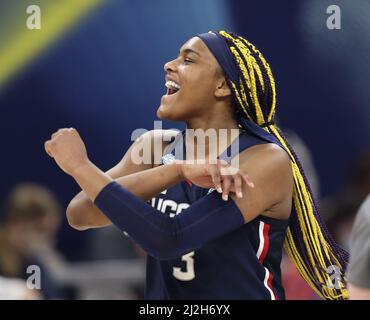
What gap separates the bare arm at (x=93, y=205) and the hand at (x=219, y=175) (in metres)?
0.39

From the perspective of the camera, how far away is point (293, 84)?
4.54 meters

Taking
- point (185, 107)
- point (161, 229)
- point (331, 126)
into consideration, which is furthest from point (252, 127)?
point (331, 126)

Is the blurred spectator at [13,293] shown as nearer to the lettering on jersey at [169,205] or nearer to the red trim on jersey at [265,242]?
the lettering on jersey at [169,205]

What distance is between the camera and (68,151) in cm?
278

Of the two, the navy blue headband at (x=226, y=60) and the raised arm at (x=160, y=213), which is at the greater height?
the navy blue headband at (x=226, y=60)

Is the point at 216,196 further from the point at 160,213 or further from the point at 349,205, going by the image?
the point at 349,205

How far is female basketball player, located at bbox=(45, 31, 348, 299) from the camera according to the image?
273 centimetres

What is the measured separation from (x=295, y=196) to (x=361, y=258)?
3.07 feet

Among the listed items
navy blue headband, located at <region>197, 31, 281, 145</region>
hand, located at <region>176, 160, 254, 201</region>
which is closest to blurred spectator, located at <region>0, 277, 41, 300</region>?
hand, located at <region>176, 160, 254, 201</region>

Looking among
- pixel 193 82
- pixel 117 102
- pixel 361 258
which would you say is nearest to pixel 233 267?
pixel 193 82

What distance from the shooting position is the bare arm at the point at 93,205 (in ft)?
9.99

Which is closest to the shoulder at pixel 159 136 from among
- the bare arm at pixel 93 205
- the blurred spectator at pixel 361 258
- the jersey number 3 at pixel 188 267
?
the bare arm at pixel 93 205

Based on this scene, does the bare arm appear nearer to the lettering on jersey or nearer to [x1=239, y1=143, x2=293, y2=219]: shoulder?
the lettering on jersey

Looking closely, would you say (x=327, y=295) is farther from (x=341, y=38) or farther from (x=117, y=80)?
(x=117, y=80)
